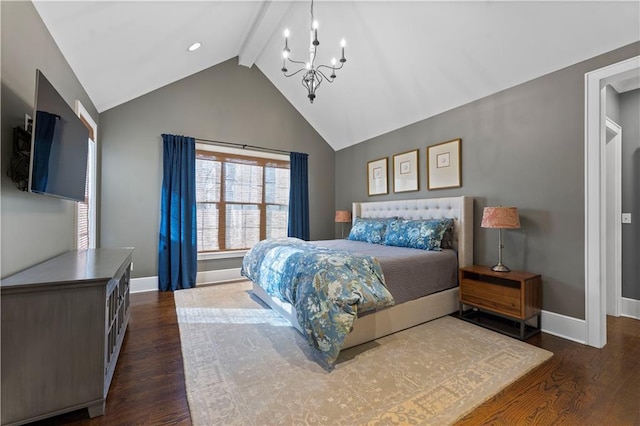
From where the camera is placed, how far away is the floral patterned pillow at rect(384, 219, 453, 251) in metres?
3.31

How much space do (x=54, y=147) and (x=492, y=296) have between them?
12.8 feet

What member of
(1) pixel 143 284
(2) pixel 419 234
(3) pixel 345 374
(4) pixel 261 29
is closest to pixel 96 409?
(3) pixel 345 374

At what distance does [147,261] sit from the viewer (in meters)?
4.14

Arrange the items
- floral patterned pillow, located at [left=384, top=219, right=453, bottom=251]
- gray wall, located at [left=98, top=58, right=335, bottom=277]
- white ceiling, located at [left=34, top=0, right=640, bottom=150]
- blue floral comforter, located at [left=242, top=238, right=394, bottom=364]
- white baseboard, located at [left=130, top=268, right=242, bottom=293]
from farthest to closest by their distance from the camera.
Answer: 1. white baseboard, located at [left=130, top=268, right=242, bottom=293]
2. gray wall, located at [left=98, top=58, right=335, bottom=277]
3. floral patterned pillow, located at [left=384, top=219, right=453, bottom=251]
4. white ceiling, located at [left=34, top=0, right=640, bottom=150]
5. blue floral comforter, located at [left=242, top=238, right=394, bottom=364]

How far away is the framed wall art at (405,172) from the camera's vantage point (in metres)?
4.21

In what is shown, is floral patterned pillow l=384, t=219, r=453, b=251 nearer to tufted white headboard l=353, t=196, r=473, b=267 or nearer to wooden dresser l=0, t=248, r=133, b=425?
tufted white headboard l=353, t=196, r=473, b=267

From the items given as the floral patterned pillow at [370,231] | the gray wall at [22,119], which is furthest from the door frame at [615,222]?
the gray wall at [22,119]

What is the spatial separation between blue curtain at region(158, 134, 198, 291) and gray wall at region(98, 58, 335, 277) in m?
0.16

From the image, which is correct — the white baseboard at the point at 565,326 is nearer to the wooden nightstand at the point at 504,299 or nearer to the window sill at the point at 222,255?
the wooden nightstand at the point at 504,299

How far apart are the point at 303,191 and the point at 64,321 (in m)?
4.22

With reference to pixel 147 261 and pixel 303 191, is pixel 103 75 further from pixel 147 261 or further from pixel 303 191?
pixel 303 191

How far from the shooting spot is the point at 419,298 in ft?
9.48

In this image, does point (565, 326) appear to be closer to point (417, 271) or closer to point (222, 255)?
point (417, 271)

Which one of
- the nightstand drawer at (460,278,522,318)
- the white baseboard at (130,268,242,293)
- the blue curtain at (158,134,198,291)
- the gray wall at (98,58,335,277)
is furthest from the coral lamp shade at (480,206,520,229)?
the blue curtain at (158,134,198,291)
